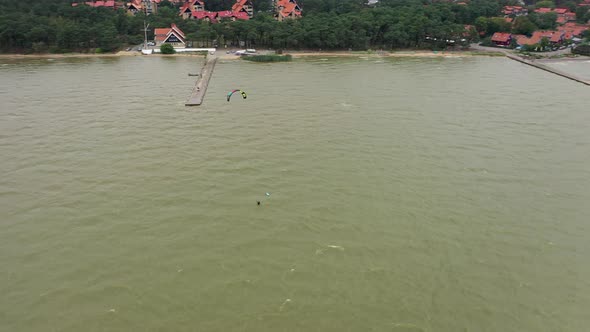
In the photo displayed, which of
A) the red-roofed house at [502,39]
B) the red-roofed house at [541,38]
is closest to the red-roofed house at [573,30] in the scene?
the red-roofed house at [541,38]

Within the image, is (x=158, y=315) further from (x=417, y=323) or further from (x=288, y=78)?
(x=288, y=78)

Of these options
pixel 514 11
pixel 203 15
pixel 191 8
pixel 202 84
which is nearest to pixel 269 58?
pixel 202 84

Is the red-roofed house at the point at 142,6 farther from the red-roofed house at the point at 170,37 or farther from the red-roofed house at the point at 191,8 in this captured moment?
the red-roofed house at the point at 170,37

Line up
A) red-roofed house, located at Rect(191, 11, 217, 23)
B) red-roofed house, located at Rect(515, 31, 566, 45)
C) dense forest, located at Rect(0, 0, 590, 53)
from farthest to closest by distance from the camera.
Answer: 1. red-roofed house, located at Rect(191, 11, 217, 23)
2. red-roofed house, located at Rect(515, 31, 566, 45)
3. dense forest, located at Rect(0, 0, 590, 53)

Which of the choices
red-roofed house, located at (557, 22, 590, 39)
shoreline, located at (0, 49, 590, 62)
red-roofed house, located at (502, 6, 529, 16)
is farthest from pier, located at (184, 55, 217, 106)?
red-roofed house, located at (502, 6, 529, 16)

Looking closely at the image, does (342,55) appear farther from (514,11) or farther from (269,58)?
(514,11)

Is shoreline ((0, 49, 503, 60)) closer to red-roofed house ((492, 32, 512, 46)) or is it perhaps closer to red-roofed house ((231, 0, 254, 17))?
red-roofed house ((492, 32, 512, 46))

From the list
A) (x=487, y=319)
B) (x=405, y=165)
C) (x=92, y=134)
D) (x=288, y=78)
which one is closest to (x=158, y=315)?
(x=487, y=319)
